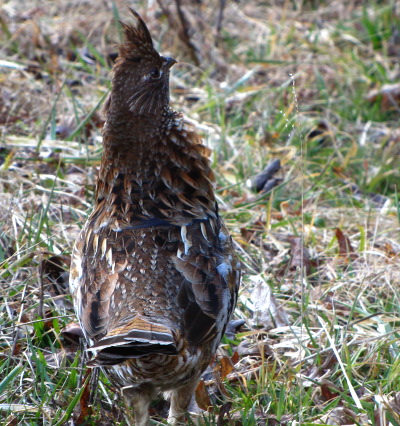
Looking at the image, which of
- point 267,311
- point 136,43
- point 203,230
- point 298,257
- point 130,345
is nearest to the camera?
point 130,345

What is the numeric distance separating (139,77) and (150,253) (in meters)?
1.03

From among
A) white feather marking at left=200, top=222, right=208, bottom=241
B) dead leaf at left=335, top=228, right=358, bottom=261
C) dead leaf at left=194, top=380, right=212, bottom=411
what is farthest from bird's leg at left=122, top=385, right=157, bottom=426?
dead leaf at left=335, top=228, right=358, bottom=261

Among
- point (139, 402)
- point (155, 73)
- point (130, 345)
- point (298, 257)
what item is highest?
point (155, 73)

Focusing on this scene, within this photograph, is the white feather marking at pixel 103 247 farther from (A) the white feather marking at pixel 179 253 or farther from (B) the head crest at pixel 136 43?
(B) the head crest at pixel 136 43

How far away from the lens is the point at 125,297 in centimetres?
340

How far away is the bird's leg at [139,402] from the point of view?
3559 millimetres

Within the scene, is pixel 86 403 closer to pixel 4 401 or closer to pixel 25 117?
pixel 4 401

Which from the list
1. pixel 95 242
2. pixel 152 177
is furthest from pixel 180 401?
pixel 152 177

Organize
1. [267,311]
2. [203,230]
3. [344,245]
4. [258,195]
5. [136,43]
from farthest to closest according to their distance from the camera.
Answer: [258,195]
[344,245]
[267,311]
[136,43]
[203,230]

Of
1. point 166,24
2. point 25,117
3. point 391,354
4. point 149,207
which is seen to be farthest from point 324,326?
point 166,24

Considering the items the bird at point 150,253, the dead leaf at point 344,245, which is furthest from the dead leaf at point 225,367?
the dead leaf at point 344,245

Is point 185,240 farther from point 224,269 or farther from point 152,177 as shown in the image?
point 152,177

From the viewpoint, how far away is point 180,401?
12.3ft

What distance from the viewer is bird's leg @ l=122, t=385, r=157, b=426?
3.56 metres
